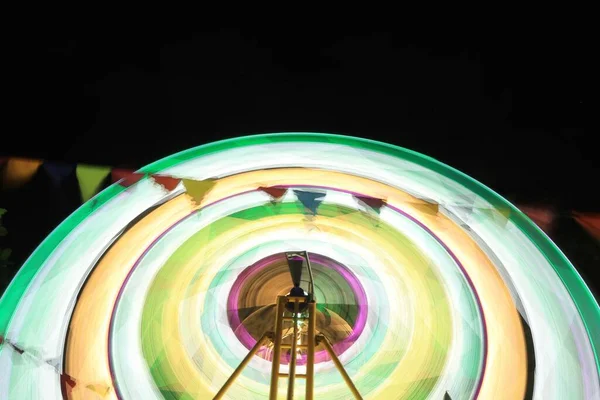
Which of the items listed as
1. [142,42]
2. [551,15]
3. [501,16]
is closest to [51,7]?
[142,42]

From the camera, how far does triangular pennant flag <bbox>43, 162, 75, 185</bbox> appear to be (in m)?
1.99

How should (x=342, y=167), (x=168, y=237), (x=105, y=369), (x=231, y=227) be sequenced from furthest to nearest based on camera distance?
1. (x=231, y=227)
2. (x=168, y=237)
3. (x=105, y=369)
4. (x=342, y=167)

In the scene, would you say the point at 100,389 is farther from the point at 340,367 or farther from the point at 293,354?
the point at 340,367

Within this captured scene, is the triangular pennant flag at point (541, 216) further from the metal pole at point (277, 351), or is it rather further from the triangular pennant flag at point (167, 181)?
the triangular pennant flag at point (167, 181)

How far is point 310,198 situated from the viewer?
2.29m

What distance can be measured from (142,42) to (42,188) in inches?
27.2

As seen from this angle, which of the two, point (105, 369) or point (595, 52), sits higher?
point (595, 52)

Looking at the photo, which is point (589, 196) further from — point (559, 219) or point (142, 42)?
point (142, 42)

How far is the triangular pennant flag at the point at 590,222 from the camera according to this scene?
1.89 metres

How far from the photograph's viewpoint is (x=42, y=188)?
2.01 metres

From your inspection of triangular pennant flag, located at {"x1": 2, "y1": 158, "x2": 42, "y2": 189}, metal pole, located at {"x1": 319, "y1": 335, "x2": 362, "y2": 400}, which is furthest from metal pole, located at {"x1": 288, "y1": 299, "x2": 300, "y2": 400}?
triangular pennant flag, located at {"x1": 2, "y1": 158, "x2": 42, "y2": 189}

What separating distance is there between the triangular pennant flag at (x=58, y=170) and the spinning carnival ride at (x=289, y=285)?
168mm

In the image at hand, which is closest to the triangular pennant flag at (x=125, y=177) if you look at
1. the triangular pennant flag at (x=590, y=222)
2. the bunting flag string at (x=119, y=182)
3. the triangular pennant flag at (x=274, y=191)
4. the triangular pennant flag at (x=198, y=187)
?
the bunting flag string at (x=119, y=182)

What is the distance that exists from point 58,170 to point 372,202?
1285 millimetres
